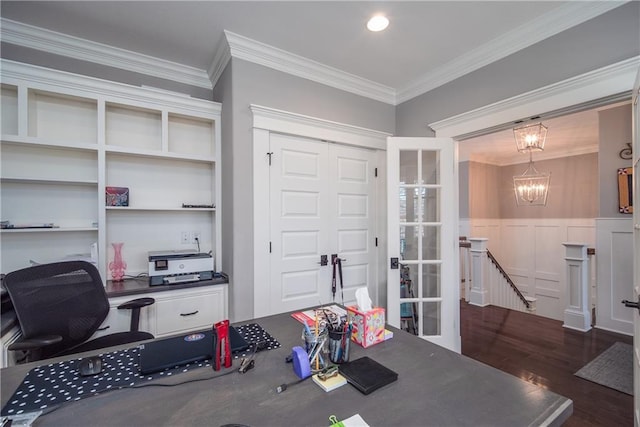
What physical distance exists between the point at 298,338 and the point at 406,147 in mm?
2145

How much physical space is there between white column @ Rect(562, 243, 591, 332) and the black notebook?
12.7ft

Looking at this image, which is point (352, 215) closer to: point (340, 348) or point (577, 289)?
point (340, 348)

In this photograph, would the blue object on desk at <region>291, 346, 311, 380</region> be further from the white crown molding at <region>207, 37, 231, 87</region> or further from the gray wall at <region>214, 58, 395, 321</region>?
the white crown molding at <region>207, 37, 231, 87</region>

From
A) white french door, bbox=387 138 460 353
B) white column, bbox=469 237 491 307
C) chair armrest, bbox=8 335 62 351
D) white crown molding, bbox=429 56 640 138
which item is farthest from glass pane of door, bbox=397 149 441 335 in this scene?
chair armrest, bbox=8 335 62 351

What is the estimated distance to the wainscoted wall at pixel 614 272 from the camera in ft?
10.8

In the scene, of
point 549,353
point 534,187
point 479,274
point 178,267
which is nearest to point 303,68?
point 178,267

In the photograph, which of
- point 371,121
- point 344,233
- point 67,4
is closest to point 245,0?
point 67,4

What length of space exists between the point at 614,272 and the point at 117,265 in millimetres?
5196

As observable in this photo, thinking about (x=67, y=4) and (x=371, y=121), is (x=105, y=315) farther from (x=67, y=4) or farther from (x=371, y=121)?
(x=371, y=121)

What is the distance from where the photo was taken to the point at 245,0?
196cm

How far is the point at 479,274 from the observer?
4.68 meters

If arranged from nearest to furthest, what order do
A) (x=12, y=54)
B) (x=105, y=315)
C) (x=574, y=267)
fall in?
(x=105, y=315)
(x=12, y=54)
(x=574, y=267)

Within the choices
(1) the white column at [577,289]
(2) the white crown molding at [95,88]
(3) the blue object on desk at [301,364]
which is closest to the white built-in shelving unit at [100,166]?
(2) the white crown molding at [95,88]

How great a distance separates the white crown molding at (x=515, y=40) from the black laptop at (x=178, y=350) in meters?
2.82
